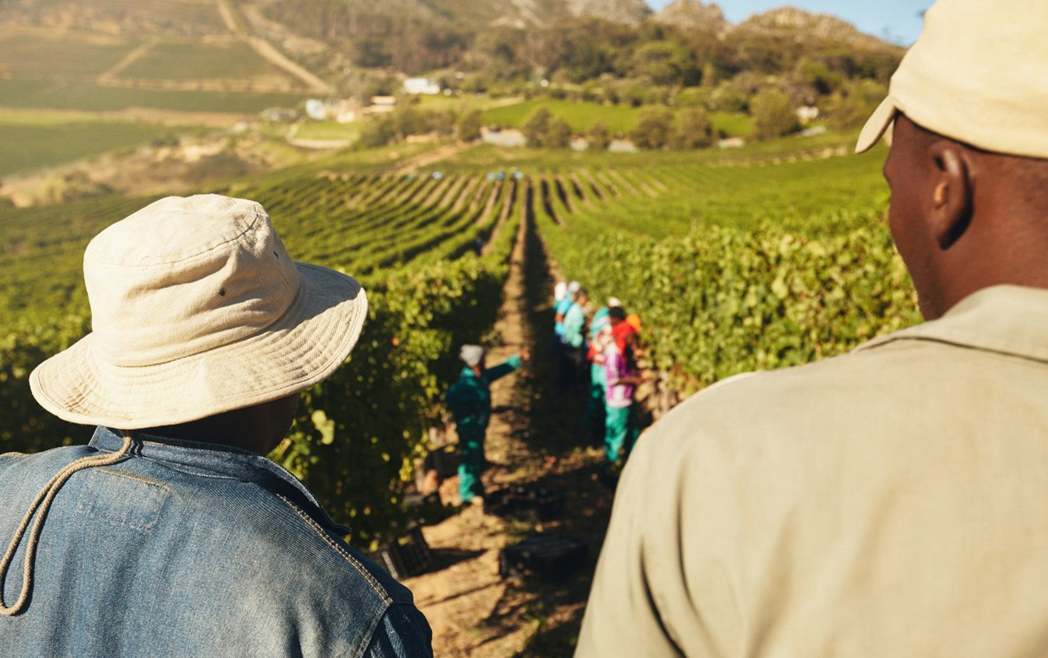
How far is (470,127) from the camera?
122125mm

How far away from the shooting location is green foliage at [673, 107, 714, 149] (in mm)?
105562

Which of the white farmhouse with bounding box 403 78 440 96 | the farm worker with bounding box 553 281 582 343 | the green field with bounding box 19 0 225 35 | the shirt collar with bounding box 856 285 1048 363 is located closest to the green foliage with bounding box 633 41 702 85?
the white farmhouse with bounding box 403 78 440 96

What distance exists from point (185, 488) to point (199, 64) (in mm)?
154972

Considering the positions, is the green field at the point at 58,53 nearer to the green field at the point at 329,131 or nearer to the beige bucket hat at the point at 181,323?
the green field at the point at 329,131

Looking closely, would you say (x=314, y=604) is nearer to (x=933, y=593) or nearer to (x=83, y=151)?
(x=933, y=593)

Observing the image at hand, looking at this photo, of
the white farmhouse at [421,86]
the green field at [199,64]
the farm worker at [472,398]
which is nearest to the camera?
the farm worker at [472,398]

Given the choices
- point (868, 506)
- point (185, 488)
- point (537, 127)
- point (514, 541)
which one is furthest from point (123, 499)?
point (537, 127)

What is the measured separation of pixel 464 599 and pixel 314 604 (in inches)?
221

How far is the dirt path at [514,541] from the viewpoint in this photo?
592cm

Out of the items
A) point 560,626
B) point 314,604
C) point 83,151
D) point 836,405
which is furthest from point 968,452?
point 83,151

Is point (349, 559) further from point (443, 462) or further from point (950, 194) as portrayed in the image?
point (443, 462)

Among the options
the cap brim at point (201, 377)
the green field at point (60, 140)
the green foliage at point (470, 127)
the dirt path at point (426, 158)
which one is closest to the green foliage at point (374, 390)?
the cap brim at point (201, 377)

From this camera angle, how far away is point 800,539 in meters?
0.89

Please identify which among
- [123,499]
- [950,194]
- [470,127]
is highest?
[950,194]
